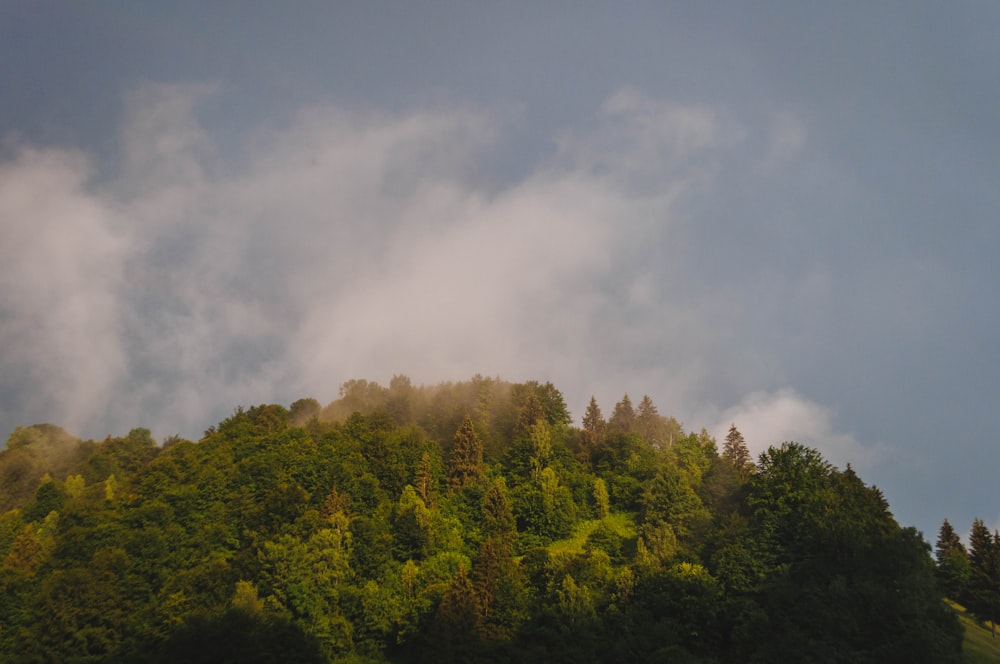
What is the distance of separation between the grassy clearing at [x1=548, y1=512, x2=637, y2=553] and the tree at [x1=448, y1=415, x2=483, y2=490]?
18.6 meters

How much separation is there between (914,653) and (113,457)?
148m

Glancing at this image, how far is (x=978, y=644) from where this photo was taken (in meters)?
78.8

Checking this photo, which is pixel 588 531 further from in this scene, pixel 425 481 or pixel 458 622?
pixel 458 622

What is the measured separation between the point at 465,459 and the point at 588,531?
24.8m

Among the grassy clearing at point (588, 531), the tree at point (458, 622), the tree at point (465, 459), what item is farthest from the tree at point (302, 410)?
the tree at point (458, 622)

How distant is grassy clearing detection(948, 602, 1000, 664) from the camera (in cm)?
7231

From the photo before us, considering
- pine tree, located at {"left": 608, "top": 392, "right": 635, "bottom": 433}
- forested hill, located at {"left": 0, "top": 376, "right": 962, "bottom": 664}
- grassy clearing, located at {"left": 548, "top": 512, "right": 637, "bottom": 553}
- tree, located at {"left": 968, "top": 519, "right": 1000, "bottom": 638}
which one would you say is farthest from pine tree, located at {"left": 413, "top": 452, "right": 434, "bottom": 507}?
tree, located at {"left": 968, "top": 519, "right": 1000, "bottom": 638}

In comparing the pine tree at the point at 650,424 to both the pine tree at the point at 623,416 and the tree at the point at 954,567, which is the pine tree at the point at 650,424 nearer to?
the pine tree at the point at 623,416

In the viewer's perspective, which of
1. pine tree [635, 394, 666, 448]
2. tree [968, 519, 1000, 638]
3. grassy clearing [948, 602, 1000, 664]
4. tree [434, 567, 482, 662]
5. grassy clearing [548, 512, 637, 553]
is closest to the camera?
tree [434, 567, 482, 662]

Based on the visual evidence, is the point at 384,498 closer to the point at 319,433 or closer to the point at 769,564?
the point at 319,433

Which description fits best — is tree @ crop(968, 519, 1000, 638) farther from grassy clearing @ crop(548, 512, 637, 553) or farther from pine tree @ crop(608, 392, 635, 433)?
pine tree @ crop(608, 392, 635, 433)

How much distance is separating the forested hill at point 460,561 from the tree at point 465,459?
0.41 meters

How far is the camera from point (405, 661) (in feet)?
252

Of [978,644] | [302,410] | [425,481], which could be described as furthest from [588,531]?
[302,410]
